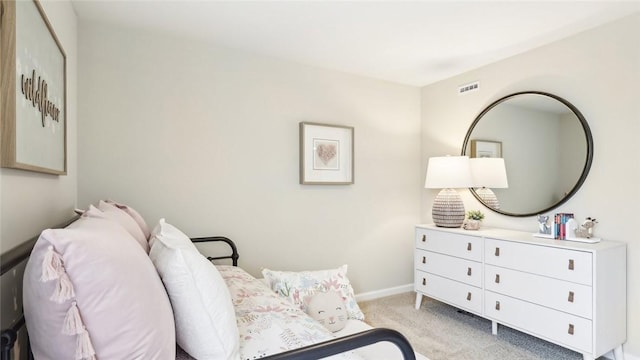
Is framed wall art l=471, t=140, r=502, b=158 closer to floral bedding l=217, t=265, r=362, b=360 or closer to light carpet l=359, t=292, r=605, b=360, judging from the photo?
light carpet l=359, t=292, r=605, b=360

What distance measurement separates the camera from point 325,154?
321cm

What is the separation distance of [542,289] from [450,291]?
2.52ft

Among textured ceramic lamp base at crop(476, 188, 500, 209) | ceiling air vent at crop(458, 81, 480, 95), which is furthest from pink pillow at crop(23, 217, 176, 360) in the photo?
ceiling air vent at crop(458, 81, 480, 95)

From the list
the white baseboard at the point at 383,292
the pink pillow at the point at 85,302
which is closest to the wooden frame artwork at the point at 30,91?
the pink pillow at the point at 85,302

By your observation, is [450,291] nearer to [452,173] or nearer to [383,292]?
[383,292]

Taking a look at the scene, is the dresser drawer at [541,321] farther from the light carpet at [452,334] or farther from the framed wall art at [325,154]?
the framed wall art at [325,154]

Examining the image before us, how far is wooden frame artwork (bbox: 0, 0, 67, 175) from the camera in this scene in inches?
39.5

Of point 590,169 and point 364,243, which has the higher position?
point 590,169

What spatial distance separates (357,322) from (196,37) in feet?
7.83

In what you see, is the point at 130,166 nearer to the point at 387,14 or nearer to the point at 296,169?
the point at 296,169

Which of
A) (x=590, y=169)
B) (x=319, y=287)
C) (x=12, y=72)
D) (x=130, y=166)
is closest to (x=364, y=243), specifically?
(x=319, y=287)

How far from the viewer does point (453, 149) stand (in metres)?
3.48

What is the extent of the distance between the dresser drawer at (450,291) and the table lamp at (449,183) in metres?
0.50

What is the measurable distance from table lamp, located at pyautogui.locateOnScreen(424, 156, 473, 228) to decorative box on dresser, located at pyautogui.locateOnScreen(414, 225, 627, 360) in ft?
0.54
